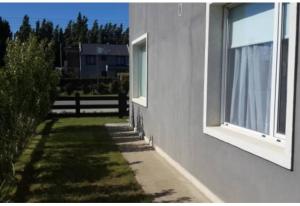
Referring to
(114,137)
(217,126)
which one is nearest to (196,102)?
Result: (217,126)

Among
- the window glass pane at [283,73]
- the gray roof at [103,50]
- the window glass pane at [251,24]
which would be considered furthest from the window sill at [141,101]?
the gray roof at [103,50]

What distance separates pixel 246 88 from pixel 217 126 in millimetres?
857

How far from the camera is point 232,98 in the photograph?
5.61 metres

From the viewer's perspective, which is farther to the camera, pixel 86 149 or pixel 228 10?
pixel 86 149

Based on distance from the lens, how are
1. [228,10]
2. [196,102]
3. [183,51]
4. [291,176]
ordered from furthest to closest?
[183,51] < [196,102] < [228,10] < [291,176]

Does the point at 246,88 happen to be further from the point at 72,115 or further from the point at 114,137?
the point at 72,115

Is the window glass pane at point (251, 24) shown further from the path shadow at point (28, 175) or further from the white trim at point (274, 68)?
the path shadow at point (28, 175)

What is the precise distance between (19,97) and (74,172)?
5.46 ft

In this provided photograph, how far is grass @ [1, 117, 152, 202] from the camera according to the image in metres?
5.82

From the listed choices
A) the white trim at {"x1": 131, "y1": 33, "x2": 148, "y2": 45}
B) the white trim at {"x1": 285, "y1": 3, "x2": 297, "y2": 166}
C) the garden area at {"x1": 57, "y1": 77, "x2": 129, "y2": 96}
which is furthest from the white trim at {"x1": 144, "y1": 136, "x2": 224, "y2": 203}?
the garden area at {"x1": 57, "y1": 77, "x2": 129, "y2": 96}

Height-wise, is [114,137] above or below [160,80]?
below

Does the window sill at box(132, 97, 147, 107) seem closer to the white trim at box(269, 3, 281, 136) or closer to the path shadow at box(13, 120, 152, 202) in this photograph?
the path shadow at box(13, 120, 152, 202)

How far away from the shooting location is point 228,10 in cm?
575

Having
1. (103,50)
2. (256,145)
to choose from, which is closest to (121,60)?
(103,50)
